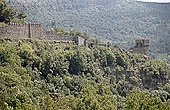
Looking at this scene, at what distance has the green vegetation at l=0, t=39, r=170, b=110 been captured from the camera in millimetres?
50875

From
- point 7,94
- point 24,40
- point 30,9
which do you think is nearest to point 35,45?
point 24,40

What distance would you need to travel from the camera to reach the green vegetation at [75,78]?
50.9 meters

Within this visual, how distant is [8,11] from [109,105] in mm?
22866

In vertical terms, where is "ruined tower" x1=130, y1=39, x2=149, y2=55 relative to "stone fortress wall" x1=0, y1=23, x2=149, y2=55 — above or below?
below

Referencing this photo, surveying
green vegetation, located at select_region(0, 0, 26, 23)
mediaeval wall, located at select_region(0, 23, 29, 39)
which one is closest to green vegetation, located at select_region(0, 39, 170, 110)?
mediaeval wall, located at select_region(0, 23, 29, 39)

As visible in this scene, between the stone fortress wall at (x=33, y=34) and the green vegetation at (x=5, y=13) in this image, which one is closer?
the stone fortress wall at (x=33, y=34)

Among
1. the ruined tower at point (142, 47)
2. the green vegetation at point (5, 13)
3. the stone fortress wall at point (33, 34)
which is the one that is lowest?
the ruined tower at point (142, 47)

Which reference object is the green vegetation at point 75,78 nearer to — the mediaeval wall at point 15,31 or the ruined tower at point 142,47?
the mediaeval wall at point 15,31

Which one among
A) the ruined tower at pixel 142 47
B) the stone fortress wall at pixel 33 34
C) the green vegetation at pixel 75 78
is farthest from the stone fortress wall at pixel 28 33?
the ruined tower at pixel 142 47

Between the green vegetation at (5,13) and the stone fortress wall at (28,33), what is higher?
the green vegetation at (5,13)

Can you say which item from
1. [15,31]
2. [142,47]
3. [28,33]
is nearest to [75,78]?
[28,33]

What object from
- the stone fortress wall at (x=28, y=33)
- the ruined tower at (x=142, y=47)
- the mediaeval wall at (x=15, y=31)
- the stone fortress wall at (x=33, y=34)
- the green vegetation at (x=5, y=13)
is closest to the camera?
the mediaeval wall at (x=15, y=31)

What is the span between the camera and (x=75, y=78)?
6988 cm

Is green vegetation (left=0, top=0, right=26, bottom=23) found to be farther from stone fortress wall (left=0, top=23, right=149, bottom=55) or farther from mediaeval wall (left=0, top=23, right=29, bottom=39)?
stone fortress wall (left=0, top=23, right=149, bottom=55)
